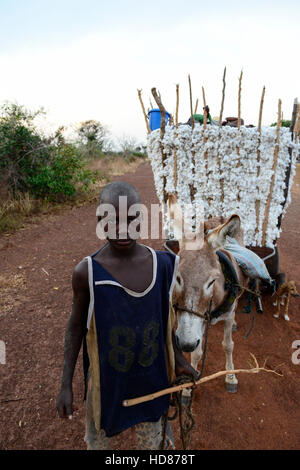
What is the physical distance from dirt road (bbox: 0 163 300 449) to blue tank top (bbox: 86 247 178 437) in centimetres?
119

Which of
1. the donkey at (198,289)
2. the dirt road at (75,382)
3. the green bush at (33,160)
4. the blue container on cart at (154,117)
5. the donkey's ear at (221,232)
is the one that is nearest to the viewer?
the donkey at (198,289)

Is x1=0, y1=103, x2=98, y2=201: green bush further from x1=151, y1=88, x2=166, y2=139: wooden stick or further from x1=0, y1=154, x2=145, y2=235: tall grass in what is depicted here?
x1=151, y1=88, x2=166, y2=139: wooden stick

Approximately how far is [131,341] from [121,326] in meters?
0.10

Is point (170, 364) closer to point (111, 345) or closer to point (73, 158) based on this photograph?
point (111, 345)

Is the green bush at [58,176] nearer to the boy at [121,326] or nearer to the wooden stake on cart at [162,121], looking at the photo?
the wooden stake on cart at [162,121]

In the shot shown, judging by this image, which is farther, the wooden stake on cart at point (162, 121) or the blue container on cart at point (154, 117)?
the blue container on cart at point (154, 117)

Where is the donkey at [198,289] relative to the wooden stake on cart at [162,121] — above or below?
below

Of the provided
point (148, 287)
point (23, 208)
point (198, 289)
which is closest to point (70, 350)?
point (148, 287)

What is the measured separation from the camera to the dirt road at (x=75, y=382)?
2334 millimetres

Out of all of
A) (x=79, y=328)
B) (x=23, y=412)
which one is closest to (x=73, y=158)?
(x=23, y=412)

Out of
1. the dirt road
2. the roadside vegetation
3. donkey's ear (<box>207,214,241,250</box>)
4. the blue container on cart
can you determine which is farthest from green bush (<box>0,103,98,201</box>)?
donkey's ear (<box>207,214,241,250</box>)

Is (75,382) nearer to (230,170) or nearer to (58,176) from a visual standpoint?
(230,170)

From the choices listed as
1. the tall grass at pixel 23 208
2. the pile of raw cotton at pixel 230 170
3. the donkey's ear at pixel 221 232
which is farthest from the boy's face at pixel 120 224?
the tall grass at pixel 23 208

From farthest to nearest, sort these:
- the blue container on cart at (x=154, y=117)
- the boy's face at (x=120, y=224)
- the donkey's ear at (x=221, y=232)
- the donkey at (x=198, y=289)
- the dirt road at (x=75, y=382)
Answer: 1. the blue container on cart at (x=154, y=117)
2. the dirt road at (x=75, y=382)
3. the donkey's ear at (x=221, y=232)
4. the donkey at (x=198, y=289)
5. the boy's face at (x=120, y=224)
